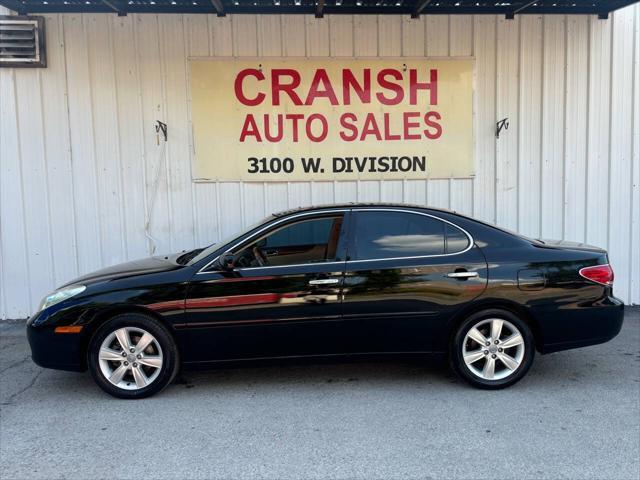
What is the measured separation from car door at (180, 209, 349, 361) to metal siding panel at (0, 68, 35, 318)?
393 centimetres

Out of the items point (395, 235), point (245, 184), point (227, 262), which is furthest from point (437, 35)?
point (227, 262)

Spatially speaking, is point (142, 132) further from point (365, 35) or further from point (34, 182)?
point (365, 35)

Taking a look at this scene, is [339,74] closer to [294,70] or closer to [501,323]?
[294,70]

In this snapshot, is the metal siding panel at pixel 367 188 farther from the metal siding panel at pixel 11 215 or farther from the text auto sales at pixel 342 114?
the metal siding panel at pixel 11 215

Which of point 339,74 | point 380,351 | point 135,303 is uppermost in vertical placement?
point 339,74

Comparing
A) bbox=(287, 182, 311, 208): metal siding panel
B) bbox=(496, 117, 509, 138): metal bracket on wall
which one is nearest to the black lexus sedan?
bbox=(287, 182, 311, 208): metal siding panel

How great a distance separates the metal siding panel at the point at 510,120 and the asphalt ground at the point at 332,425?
265 cm

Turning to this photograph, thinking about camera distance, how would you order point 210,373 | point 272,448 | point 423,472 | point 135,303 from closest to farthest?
1. point 423,472
2. point 272,448
3. point 135,303
4. point 210,373

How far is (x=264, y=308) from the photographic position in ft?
14.8

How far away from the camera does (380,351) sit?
15.3 ft

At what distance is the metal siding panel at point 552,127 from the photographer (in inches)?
289

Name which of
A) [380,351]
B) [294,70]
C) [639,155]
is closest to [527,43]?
[639,155]

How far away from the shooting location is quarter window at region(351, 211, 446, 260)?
4.68 meters

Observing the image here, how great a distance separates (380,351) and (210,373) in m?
1.66
